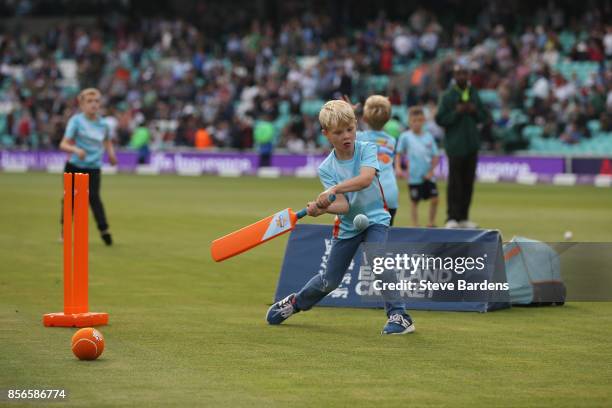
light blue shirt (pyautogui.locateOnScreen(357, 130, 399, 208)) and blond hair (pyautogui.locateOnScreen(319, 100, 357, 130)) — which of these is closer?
blond hair (pyautogui.locateOnScreen(319, 100, 357, 130))

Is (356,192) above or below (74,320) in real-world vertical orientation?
above

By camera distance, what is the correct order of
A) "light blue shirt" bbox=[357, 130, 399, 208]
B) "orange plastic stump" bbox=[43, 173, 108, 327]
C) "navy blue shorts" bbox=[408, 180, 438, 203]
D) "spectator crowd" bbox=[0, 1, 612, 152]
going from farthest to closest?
"spectator crowd" bbox=[0, 1, 612, 152]
"navy blue shorts" bbox=[408, 180, 438, 203]
"light blue shirt" bbox=[357, 130, 399, 208]
"orange plastic stump" bbox=[43, 173, 108, 327]

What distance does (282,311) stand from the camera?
1010 centimetres

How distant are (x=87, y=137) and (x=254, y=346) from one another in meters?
8.69

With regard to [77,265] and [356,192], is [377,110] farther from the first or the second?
[77,265]

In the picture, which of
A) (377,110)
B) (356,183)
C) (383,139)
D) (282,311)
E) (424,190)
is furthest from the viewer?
(424,190)

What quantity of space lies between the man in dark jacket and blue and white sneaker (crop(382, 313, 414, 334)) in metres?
8.15

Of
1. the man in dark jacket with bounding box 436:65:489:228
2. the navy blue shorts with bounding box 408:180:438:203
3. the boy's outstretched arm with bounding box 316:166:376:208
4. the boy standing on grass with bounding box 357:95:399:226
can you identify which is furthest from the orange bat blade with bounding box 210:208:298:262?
the navy blue shorts with bounding box 408:180:438:203

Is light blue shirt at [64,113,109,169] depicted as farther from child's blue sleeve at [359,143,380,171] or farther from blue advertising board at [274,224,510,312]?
child's blue sleeve at [359,143,380,171]

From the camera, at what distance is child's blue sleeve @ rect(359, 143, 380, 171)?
935 cm

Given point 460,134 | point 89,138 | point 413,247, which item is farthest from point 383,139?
point 89,138

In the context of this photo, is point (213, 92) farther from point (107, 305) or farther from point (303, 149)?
point (107, 305)

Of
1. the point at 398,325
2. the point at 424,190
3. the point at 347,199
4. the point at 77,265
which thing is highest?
the point at 347,199

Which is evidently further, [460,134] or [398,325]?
[460,134]
